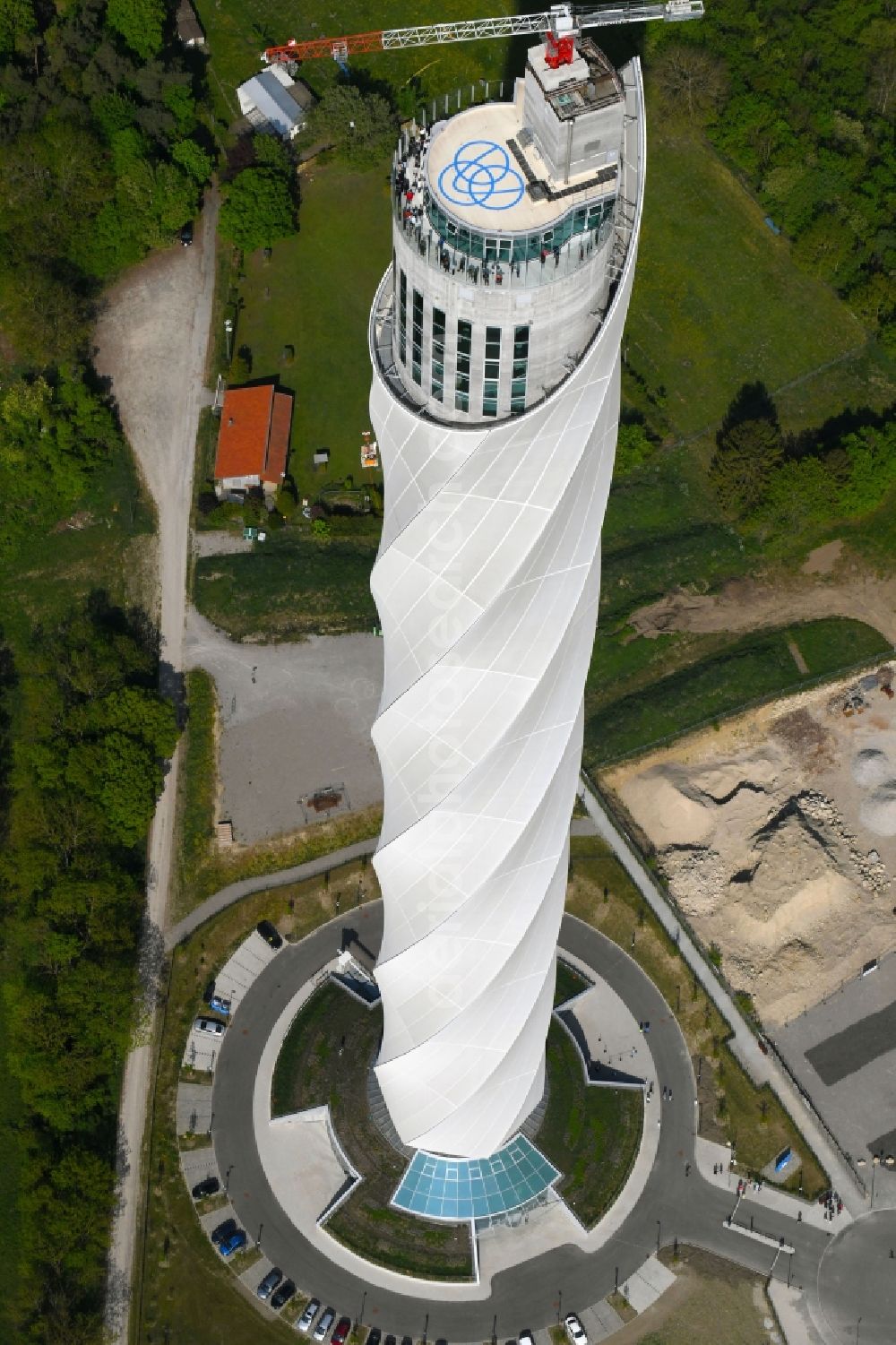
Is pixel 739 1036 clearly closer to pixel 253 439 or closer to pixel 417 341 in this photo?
pixel 253 439

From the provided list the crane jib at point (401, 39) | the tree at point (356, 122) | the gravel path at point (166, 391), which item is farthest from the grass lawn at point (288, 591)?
the crane jib at point (401, 39)

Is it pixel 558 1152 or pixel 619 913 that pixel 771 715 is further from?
pixel 558 1152

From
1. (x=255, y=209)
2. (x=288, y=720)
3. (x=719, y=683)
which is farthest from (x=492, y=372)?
(x=255, y=209)

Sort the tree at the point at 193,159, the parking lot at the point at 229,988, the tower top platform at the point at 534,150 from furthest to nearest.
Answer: the tree at the point at 193,159 → the parking lot at the point at 229,988 → the tower top platform at the point at 534,150

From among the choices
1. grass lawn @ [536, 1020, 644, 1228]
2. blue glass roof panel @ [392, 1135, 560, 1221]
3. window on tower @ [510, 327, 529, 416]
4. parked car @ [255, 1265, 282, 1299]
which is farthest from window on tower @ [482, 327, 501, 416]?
parked car @ [255, 1265, 282, 1299]

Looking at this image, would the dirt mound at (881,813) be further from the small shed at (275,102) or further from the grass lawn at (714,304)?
the small shed at (275,102)

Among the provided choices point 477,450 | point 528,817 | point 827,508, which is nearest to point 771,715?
point 827,508
